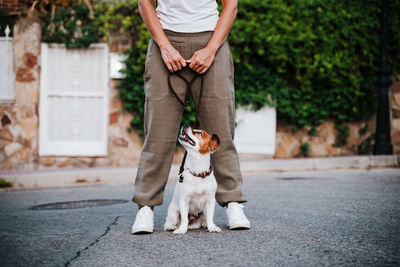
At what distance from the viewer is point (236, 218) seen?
2.90 m

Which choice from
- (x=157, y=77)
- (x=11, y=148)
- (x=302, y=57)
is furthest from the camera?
(x=302, y=57)

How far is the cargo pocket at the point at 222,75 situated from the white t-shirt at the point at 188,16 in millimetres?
200

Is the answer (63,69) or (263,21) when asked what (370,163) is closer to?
(263,21)

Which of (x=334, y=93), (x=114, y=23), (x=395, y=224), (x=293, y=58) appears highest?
(x=114, y=23)

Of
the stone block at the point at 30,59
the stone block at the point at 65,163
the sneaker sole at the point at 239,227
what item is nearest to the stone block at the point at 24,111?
the stone block at the point at 30,59

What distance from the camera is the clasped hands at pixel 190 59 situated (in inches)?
113

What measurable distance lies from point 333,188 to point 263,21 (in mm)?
4265

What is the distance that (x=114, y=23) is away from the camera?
27.7ft

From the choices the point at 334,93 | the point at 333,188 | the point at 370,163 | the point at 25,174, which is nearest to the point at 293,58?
the point at 334,93

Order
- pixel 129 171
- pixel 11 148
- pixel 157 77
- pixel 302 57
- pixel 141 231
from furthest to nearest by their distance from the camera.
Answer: pixel 302 57 → pixel 11 148 → pixel 129 171 → pixel 157 77 → pixel 141 231

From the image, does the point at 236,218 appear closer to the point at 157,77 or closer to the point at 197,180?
the point at 197,180

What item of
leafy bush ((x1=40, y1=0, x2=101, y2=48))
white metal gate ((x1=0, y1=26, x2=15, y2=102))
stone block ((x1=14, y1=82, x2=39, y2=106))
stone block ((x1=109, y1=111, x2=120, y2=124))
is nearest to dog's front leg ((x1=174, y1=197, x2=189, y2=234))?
stone block ((x1=109, y1=111, x2=120, y2=124))

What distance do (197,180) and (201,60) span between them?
79 centimetres

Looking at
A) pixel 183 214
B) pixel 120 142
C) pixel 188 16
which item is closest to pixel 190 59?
pixel 188 16
